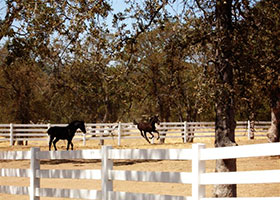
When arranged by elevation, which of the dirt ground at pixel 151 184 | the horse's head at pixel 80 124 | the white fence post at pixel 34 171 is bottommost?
the dirt ground at pixel 151 184

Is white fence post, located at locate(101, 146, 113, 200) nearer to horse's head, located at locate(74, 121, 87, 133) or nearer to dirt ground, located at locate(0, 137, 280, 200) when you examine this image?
dirt ground, located at locate(0, 137, 280, 200)

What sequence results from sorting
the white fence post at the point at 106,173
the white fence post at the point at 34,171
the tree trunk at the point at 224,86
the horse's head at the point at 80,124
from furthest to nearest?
1. the horse's head at the point at 80,124
2. the tree trunk at the point at 224,86
3. the white fence post at the point at 34,171
4. the white fence post at the point at 106,173

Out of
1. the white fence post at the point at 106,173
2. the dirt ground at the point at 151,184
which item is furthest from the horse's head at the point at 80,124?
the white fence post at the point at 106,173

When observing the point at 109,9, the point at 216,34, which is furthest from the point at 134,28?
the point at 216,34

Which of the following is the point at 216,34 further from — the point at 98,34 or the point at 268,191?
the point at 268,191

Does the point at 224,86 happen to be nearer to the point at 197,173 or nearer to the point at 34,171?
the point at 197,173

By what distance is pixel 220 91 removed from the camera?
10.2m

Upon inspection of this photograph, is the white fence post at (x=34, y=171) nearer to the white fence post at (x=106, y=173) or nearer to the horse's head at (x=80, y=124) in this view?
the white fence post at (x=106, y=173)

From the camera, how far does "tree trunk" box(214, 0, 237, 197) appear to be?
1045 centimetres

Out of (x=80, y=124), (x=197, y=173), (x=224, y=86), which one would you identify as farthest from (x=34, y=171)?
(x=80, y=124)

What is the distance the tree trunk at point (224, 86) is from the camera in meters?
10.4

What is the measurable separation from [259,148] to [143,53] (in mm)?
31435

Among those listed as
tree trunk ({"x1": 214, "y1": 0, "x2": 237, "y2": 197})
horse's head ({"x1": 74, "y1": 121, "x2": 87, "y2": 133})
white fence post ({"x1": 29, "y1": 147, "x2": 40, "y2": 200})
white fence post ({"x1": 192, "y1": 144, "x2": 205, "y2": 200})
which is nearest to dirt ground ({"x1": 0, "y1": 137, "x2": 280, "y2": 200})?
horse's head ({"x1": 74, "y1": 121, "x2": 87, "y2": 133})

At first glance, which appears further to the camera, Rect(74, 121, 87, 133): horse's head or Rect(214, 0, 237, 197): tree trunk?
Rect(74, 121, 87, 133): horse's head
